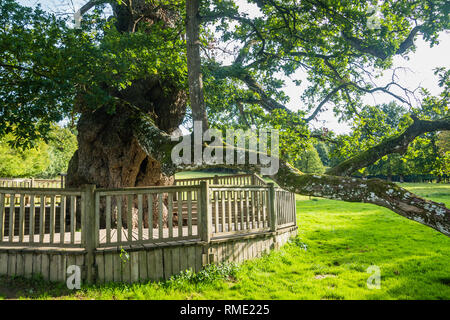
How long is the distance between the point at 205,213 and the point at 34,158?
22337mm

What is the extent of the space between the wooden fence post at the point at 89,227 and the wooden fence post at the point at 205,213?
82.1 inches

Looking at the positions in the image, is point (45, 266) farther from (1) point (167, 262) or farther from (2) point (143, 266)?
(1) point (167, 262)

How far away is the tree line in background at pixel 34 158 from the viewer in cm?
1870

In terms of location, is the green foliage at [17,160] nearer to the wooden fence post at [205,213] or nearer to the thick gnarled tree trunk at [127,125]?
the thick gnarled tree trunk at [127,125]

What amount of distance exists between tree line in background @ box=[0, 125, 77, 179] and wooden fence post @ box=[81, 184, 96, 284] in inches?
348

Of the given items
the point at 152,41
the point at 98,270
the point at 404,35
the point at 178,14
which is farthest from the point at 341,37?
the point at 98,270

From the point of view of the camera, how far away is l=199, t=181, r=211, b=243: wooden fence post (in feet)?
18.8

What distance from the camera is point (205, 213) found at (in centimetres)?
579

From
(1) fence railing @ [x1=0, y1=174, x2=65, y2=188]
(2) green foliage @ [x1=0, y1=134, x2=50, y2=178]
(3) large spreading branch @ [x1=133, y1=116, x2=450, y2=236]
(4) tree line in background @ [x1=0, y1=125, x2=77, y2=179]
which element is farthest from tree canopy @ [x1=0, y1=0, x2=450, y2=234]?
(2) green foliage @ [x1=0, y1=134, x2=50, y2=178]

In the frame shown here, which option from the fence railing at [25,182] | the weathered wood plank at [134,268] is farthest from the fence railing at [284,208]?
the fence railing at [25,182]

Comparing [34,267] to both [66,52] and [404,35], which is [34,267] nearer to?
[66,52]

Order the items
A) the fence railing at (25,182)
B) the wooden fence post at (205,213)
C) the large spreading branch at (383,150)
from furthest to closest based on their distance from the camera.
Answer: the fence railing at (25,182) → the wooden fence post at (205,213) → the large spreading branch at (383,150)

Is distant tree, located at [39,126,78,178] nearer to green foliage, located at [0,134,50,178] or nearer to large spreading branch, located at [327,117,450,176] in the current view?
green foliage, located at [0,134,50,178]

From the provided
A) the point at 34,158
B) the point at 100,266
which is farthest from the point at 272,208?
the point at 34,158
